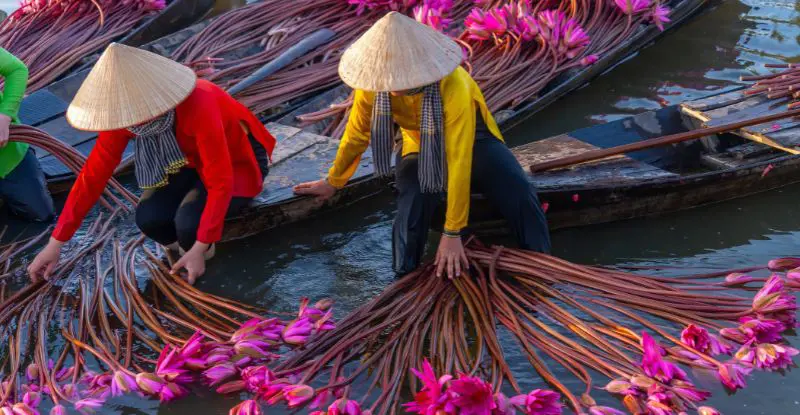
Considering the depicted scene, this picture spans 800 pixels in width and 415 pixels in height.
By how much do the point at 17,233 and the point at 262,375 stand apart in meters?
2.17

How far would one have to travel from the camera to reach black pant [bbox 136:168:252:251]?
3.55 meters

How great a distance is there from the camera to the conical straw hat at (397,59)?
300 centimetres

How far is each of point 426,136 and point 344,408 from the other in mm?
1090

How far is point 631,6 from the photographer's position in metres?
5.55

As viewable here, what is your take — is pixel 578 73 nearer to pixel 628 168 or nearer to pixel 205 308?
pixel 628 168

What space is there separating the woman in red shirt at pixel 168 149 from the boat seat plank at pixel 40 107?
4.91 ft

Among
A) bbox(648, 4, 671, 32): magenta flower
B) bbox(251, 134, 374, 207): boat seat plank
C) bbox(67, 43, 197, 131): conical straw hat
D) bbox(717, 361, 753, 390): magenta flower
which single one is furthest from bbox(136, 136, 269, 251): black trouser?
bbox(648, 4, 671, 32): magenta flower

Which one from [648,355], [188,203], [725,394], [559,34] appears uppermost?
[559,34]

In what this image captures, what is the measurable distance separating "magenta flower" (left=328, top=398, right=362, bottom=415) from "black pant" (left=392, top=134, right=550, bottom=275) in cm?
98

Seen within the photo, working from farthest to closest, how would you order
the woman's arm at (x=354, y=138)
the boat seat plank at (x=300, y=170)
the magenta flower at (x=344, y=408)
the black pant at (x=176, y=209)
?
the boat seat plank at (x=300, y=170), the black pant at (x=176, y=209), the woman's arm at (x=354, y=138), the magenta flower at (x=344, y=408)

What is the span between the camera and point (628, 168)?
163 inches

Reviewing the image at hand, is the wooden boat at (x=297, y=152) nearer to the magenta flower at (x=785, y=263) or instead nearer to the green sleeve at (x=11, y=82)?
the green sleeve at (x=11, y=82)

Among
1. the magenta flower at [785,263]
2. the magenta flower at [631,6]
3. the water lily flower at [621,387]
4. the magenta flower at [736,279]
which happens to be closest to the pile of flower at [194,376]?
the water lily flower at [621,387]

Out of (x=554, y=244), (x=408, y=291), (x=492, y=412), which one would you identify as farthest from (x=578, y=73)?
(x=492, y=412)
